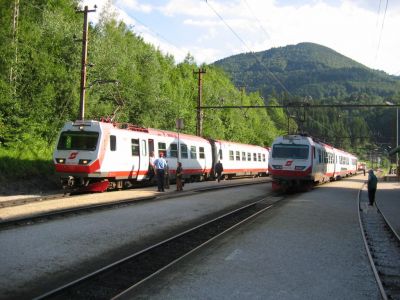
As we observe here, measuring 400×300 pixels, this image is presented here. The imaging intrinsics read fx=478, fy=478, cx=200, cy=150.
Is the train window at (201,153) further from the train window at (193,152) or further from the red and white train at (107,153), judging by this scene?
the red and white train at (107,153)

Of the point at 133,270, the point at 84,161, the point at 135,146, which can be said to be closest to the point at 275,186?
the point at 135,146

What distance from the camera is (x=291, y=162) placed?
24.8 m

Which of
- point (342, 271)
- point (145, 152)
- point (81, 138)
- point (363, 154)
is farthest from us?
point (363, 154)

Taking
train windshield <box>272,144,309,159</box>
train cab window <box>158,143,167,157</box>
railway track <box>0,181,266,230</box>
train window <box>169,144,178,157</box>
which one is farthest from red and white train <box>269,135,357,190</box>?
railway track <box>0,181,266,230</box>

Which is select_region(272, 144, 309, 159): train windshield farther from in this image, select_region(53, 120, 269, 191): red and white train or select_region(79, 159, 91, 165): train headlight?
select_region(79, 159, 91, 165): train headlight

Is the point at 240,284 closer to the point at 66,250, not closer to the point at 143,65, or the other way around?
the point at 66,250

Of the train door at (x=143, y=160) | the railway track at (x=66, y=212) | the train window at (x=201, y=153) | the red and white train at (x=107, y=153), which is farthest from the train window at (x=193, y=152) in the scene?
the railway track at (x=66, y=212)

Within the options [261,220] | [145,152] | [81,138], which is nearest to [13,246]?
[261,220]

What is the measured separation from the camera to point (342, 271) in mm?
7820

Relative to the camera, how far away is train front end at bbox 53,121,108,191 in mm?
19266

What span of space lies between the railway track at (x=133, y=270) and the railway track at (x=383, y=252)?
326cm

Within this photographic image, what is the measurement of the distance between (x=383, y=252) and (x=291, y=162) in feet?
48.6

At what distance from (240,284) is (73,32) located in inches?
1167

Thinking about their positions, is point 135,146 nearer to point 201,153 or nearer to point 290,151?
point 290,151
